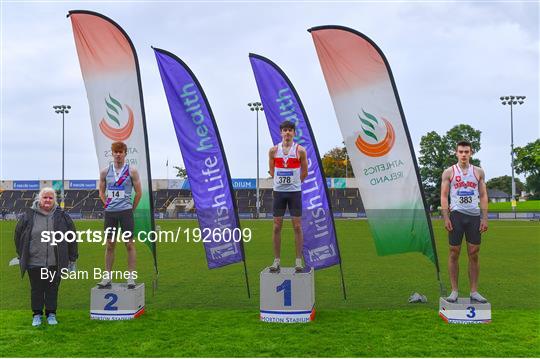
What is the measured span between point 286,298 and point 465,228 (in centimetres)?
241

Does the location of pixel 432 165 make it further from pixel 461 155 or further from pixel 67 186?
pixel 461 155

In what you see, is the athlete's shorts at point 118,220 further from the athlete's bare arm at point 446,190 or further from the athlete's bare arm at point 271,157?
the athlete's bare arm at point 446,190

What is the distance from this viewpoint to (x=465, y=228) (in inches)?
248

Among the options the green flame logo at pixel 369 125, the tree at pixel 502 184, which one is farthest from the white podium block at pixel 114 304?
the tree at pixel 502 184

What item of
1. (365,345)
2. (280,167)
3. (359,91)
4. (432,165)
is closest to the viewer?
(365,345)

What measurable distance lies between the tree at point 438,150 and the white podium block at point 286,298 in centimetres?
5375

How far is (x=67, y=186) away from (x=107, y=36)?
62.8m

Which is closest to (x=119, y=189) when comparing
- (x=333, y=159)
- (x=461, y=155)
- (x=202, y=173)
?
(x=202, y=173)

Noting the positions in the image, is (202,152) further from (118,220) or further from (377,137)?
(377,137)

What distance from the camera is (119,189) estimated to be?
260 inches

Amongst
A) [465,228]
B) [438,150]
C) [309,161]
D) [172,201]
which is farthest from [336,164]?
[465,228]

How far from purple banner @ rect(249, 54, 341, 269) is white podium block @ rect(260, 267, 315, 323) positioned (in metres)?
1.77

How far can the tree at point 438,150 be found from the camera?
60062 mm

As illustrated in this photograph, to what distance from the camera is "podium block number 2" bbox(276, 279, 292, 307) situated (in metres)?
6.25
